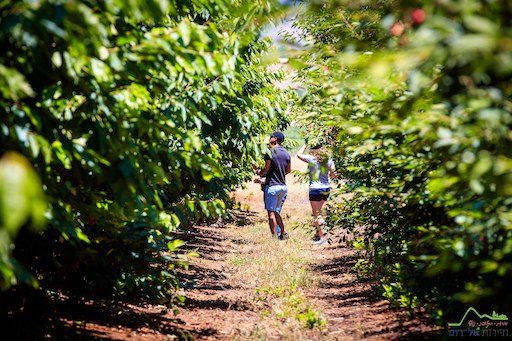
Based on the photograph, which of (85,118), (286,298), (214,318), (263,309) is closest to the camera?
(85,118)

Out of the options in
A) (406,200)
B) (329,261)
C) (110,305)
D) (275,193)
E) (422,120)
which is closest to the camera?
(422,120)

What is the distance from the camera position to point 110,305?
5.24 meters

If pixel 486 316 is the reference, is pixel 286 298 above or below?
above

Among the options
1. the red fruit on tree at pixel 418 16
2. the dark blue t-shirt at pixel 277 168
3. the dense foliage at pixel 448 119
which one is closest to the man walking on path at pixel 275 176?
the dark blue t-shirt at pixel 277 168

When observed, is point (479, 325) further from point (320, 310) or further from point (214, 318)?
point (214, 318)

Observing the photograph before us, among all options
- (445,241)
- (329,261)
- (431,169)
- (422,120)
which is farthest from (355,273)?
(422,120)

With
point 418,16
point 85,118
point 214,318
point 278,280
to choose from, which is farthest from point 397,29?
point 278,280

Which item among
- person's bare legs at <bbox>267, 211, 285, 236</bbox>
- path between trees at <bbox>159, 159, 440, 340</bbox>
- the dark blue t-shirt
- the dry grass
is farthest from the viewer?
person's bare legs at <bbox>267, 211, 285, 236</bbox>

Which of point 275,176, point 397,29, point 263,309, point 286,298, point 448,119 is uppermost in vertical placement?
point 275,176

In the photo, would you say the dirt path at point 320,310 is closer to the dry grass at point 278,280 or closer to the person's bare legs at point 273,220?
the dry grass at point 278,280

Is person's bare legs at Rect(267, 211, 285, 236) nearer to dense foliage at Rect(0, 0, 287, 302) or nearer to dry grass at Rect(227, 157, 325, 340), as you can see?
dry grass at Rect(227, 157, 325, 340)

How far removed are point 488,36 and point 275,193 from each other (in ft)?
30.0

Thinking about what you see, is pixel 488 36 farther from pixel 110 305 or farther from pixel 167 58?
pixel 110 305

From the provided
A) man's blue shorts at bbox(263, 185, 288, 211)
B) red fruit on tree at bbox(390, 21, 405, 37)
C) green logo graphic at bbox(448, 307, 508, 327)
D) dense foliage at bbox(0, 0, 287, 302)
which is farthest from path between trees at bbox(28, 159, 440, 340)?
red fruit on tree at bbox(390, 21, 405, 37)
